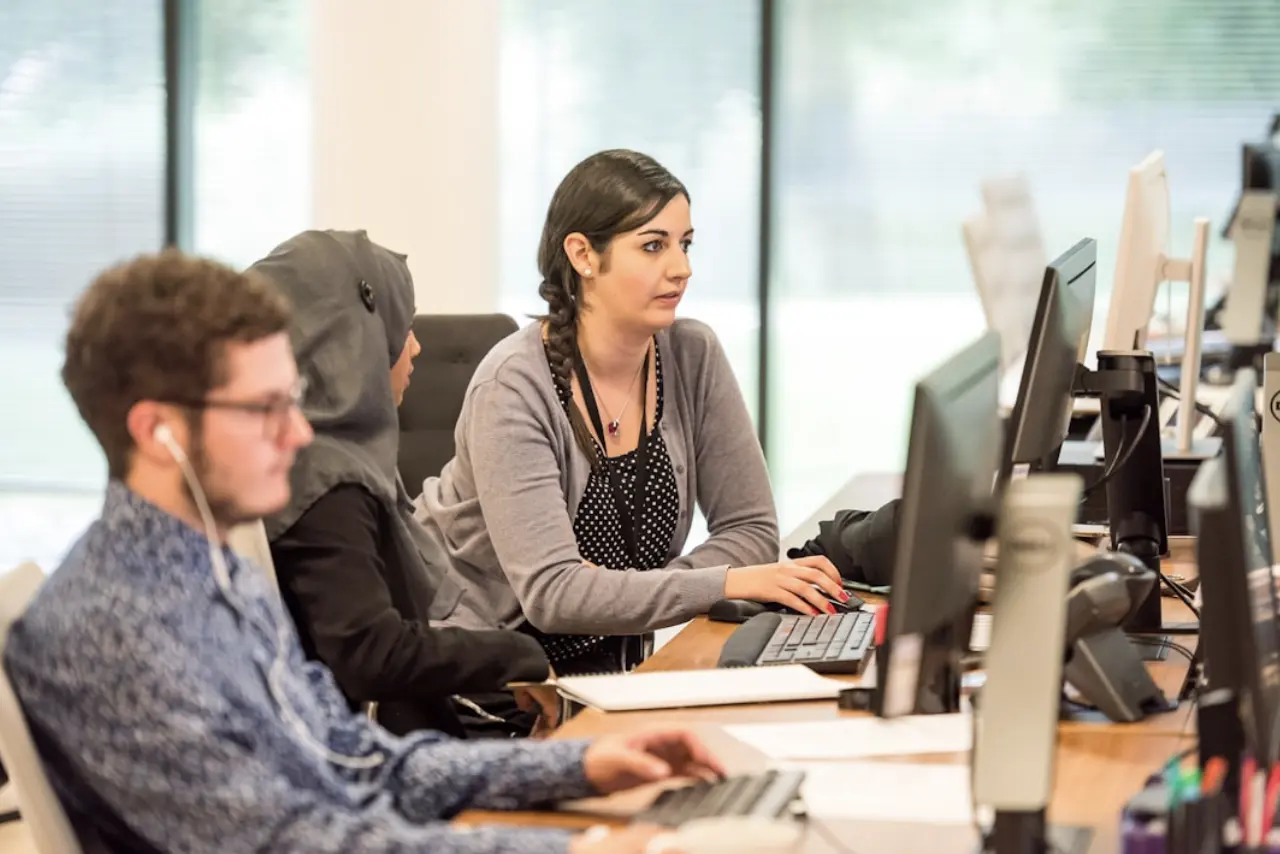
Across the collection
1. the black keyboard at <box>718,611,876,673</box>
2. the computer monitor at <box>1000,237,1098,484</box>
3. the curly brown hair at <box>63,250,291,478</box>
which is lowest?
the black keyboard at <box>718,611,876,673</box>

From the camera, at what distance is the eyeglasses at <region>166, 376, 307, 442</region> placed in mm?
1408

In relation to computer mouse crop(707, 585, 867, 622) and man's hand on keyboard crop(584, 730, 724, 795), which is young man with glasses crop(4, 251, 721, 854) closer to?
man's hand on keyboard crop(584, 730, 724, 795)

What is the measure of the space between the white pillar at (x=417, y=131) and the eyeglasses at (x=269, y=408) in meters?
3.01

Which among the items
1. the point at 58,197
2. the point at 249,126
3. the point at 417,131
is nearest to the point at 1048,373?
the point at 417,131

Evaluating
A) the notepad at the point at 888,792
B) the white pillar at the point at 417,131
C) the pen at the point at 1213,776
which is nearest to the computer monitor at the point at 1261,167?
the notepad at the point at 888,792

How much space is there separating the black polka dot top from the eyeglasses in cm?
127

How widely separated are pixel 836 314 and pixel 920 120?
658 millimetres

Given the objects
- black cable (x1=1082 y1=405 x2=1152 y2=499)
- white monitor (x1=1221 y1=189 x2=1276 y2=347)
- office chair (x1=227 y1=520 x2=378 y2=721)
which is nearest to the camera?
white monitor (x1=1221 y1=189 x2=1276 y2=347)

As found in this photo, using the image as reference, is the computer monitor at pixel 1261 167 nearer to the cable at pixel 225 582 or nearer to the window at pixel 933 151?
the cable at pixel 225 582

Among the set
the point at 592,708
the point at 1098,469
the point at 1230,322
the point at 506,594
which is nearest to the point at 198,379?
the point at 592,708

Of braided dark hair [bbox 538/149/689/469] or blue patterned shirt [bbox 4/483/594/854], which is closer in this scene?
blue patterned shirt [bbox 4/483/594/854]

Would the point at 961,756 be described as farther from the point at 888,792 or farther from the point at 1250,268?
the point at 1250,268

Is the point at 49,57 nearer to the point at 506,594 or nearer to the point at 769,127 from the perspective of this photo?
the point at 769,127


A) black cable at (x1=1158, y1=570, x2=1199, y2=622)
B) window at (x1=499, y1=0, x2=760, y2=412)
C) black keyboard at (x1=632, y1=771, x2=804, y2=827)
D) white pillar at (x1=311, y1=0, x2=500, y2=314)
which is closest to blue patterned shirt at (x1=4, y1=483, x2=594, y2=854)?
black keyboard at (x1=632, y1=771, x2=804, y2=827)
